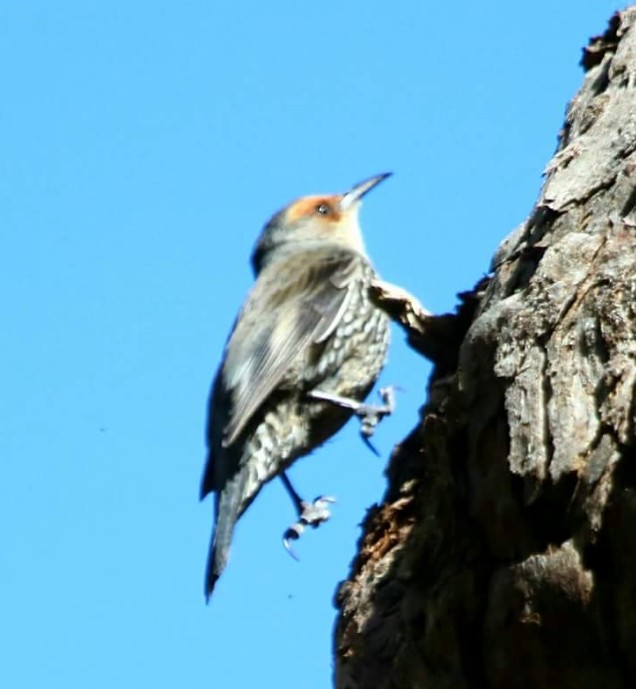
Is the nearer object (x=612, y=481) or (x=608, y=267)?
(x=612, y=481)

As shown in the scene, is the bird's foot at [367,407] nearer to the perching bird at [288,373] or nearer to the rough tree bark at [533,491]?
the perching bird at [288,373]

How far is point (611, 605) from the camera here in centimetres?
421

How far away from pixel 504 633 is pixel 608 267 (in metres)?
1.01

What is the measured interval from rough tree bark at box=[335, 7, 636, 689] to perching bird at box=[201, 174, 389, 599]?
5.33 feet

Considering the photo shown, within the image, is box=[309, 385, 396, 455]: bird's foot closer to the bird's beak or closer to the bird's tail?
the bird's tail

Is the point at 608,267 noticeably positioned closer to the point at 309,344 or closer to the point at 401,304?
the point at 401,304

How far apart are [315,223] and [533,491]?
3.97 meters

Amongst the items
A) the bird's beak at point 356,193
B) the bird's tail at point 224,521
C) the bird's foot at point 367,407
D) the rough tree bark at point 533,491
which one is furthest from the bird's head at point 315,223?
the rough tree bark at point 533,491

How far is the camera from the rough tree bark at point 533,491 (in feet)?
14.0

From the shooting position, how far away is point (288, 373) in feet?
23.3

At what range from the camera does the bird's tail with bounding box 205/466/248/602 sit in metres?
6.49

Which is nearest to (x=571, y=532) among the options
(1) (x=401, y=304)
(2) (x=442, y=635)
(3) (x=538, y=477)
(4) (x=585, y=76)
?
(3) (x=538, y=477)

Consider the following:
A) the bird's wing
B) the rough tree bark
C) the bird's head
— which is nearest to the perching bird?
the bird's wing

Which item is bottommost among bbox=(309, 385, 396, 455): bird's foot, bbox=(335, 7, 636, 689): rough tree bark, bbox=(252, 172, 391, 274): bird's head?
bbox=(335, 7, 636, 689): rough tree bark
